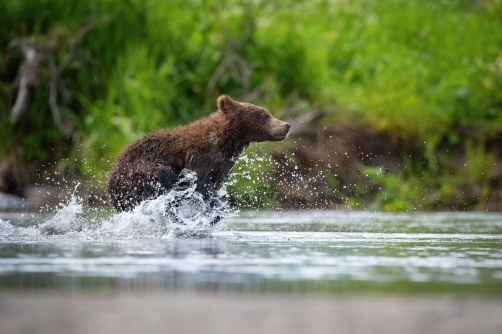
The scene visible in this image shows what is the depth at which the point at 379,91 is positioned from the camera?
16.3m

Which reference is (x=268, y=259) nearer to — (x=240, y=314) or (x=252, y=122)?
(x=240, y=314)

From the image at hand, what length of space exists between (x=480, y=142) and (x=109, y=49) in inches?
249

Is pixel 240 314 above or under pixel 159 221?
under

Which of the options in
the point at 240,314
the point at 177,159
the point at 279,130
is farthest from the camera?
the point at 279,130

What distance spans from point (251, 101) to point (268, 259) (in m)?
9.24

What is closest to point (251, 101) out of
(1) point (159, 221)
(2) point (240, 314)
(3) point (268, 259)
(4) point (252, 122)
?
(4) point (252, 122)

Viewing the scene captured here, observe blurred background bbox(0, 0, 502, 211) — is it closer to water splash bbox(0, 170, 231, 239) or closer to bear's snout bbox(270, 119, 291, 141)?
bear's snout bbox(270, 119, 291, 141)

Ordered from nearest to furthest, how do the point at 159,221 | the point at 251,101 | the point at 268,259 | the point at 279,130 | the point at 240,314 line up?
the point at 240,314 → the point at 268,259 → the point at 159,221 → the point at 279,130 → the point at 251,101

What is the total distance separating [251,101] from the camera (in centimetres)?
1591

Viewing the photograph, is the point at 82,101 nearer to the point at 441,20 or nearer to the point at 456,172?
the point at 456,172

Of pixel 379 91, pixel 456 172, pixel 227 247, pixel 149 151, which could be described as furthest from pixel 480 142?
pixel 227 247

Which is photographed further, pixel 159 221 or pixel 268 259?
pixel 159 221

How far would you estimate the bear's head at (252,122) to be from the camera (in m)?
10.3

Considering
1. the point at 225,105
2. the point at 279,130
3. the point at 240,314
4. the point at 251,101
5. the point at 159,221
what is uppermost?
the point at 251,101
